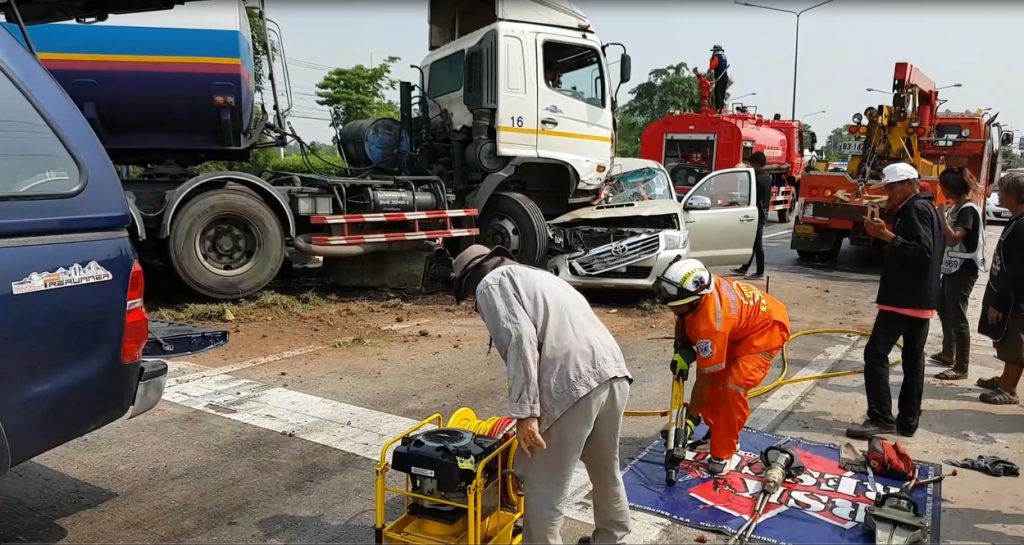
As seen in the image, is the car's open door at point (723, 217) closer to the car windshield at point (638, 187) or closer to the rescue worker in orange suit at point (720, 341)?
the car windshield at point (638, 187)

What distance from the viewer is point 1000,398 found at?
204 inches

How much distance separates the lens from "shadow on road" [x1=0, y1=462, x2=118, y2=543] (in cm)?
316

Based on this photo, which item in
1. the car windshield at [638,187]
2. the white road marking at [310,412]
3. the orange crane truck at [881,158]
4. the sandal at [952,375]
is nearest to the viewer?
the white road marking at [310,412]

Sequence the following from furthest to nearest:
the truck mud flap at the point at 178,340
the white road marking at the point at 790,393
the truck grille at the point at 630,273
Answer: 1. the truck grille at the point at 630,273
2. the truck mud flap at the point at 178,340
3. the white road marking at the point at 790,393

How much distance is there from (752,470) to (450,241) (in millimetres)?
5881

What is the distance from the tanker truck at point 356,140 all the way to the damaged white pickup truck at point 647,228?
447mm

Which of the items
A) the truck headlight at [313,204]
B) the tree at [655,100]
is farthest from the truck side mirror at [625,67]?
the tree at [655,100]

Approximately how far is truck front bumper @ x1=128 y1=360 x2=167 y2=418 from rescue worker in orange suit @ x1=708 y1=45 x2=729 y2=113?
17.2 m

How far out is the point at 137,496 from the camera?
3.51 m

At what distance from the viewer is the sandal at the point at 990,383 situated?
5.37 m

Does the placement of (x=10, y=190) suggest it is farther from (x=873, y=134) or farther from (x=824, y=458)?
(x=873, y=134)

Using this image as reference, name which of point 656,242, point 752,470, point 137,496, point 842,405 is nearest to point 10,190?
point 137,496

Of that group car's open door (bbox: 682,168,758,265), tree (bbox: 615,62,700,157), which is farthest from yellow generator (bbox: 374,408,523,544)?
tree (bbox: 615,62,700,157)

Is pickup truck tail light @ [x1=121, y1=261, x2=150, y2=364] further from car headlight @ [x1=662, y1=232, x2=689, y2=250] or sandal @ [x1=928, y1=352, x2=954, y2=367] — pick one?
sandal @ [x1=928, y1=352, x2=954, y2=367]
